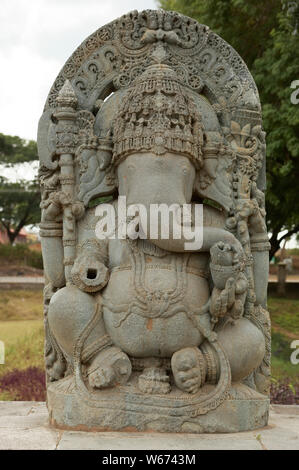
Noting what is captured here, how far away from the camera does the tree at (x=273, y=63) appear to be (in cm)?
1055

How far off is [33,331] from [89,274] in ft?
24.7

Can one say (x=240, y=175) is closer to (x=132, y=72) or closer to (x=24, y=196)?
(x=132, y=72)

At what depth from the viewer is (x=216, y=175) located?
5.00m

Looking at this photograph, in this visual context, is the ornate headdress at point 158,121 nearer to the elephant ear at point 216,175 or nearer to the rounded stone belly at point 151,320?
the elephant ear at point 216,175

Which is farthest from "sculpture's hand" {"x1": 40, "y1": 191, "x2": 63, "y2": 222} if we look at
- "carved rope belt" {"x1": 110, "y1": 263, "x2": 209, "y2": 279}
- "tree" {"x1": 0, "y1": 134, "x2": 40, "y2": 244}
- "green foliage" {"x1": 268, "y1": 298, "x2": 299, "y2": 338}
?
"tree" {"x1": 0, "y1": 134, "x2": 40, "y2": 244}

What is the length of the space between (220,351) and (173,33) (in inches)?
106

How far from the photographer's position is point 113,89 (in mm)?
5410

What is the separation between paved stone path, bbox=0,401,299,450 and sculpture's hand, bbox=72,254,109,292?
1018 mm

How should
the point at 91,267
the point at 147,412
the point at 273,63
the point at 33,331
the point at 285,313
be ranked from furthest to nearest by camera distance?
the point at 285,313 < the point at 33,331 < the point at 273,63 < the point at 91,267 < the point at 147,412

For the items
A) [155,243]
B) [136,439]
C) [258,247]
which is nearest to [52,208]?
[155,243]

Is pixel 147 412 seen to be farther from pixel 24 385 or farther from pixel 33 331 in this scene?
pixel 33 331

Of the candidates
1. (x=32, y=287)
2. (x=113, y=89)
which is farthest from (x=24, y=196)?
(x=113, y=89)

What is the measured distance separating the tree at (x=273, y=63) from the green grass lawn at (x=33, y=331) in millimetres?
2233

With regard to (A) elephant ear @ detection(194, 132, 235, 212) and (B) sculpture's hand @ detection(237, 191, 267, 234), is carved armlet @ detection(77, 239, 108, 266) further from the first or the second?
(B) sculpture's hand @ detection(237, 191, 267, 234)
